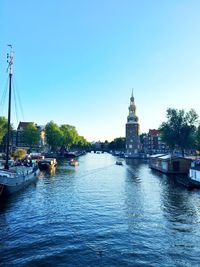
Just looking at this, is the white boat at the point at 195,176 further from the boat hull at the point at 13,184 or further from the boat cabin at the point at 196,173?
the boat hull at the point at 13,184

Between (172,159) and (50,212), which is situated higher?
(172,159)

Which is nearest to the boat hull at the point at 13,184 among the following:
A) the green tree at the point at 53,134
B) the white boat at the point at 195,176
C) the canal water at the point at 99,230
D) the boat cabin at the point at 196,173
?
the canal water at the point at 99,230

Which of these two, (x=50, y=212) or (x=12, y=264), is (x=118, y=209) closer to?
(x=50, y=212)

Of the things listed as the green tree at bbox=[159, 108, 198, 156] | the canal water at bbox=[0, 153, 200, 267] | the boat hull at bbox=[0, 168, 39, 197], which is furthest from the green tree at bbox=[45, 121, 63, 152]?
the canal water at bbox=[0, 153, 200, 267]

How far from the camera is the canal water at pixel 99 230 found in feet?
72.2

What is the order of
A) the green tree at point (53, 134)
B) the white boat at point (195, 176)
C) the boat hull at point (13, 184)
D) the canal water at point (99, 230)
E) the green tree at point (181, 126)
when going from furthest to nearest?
the green tree at point (53, 134)
the green tree at point (181, 126)
the white boat at point (195, 176)
the boat hull at point (13, 184)
the canal water at point (99, 230)

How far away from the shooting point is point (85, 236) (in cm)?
2706

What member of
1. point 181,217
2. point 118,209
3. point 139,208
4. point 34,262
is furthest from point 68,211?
point 34,262

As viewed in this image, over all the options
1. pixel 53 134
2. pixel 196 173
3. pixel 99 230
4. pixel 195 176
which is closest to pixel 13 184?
pixel 99 230

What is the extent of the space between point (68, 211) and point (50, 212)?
2.21m

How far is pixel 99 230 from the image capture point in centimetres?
2888

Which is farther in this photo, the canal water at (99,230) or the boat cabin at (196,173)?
the boat cabin at (196,173)

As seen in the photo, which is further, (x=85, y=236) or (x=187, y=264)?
(x=85, y=236)

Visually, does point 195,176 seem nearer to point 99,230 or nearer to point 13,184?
point 13,184
